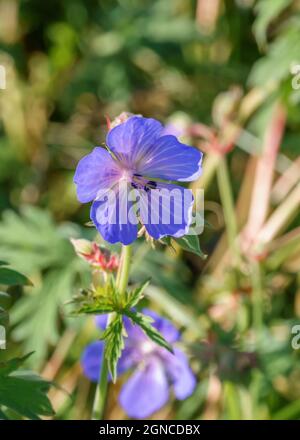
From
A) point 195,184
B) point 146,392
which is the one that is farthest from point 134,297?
point 195,184

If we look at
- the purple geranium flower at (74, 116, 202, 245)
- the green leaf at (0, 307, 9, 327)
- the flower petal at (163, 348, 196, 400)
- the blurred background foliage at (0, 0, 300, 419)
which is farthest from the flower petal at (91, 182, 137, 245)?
the flower petal at (163, 348, 196, 400)

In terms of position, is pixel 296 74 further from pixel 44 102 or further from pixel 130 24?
pixel 44 102

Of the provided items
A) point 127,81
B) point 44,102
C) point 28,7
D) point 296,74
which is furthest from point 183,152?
point 28,7

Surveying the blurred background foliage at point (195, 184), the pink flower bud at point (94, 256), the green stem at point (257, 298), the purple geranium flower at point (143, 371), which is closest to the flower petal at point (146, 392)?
the purple geranium flower at point (143, 371)

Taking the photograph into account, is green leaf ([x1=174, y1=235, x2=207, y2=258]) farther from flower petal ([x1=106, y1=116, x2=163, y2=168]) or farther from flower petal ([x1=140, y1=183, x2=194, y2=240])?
flower petal ([x1=106, y1=116, x2=163, y2=168])

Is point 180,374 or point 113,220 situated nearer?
Answer: point 113,220

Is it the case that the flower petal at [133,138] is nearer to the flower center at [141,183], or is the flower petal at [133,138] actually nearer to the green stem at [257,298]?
the flower center at [141,183]

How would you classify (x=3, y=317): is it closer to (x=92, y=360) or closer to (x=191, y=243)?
(x=191, y=243)
